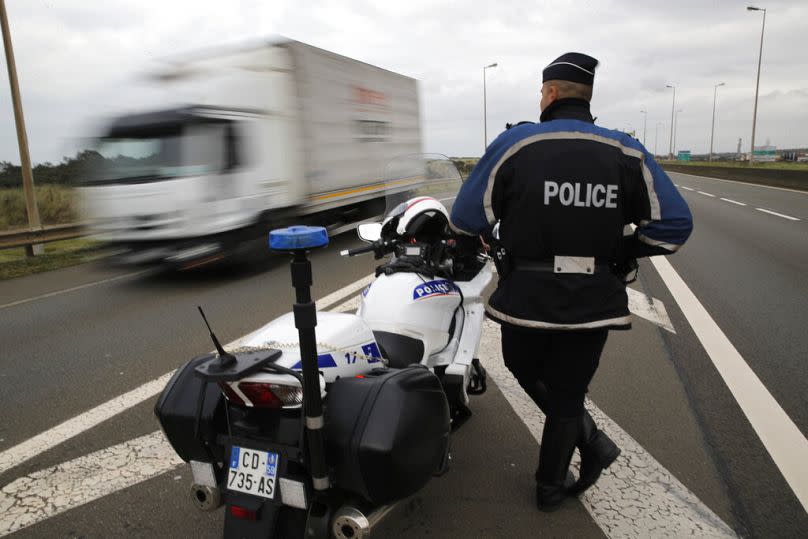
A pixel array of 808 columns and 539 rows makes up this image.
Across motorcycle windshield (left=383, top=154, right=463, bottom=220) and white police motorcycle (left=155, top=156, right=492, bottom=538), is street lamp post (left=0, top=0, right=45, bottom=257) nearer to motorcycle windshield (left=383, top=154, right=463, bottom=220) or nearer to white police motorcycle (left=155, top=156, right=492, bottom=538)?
motorcycle windshield (left=383, top=154, right=463, bottom=220)

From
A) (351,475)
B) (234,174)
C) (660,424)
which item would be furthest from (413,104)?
(351,475)

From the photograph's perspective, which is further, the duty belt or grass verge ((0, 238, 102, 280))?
grass verge ((0, 238, 102, 280))

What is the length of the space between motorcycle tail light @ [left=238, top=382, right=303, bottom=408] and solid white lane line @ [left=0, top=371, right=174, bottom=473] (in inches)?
84.3

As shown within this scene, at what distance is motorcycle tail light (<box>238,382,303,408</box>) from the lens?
1.88 metres

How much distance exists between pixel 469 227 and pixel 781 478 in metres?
2.02

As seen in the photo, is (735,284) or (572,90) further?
(735,284)

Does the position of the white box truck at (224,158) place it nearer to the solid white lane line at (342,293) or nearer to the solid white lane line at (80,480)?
the solid white lane line at (342,293)

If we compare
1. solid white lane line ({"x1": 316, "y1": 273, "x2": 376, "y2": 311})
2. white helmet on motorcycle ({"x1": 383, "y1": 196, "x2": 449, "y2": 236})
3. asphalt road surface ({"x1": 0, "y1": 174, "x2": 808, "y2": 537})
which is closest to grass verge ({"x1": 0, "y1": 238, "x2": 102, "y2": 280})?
asphalt road surface ({"x1": 0, "y1": 174, "x2": 808, "y2": 537})

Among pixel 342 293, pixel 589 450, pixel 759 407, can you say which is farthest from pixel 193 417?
pixel 342 293

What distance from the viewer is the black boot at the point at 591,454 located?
2656mm

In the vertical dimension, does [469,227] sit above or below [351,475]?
above

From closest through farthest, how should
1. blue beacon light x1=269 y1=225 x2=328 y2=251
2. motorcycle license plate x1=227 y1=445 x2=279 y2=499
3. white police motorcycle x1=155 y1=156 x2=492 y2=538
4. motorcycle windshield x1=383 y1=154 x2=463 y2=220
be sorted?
blue beacon light x1=269 y1=225 x2=328 y2=251 → white police motorcycle x1=155 y1=156 x2=492 y2=538 → motorcycle license plate x1=227 y1=445 x2=279 y2=499 → motorcycle windshield x1=383 y1=154 x2=463 y2=220

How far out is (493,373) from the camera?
4.26 metres

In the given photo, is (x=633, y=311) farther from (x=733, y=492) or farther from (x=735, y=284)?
(x=733, y=492)
